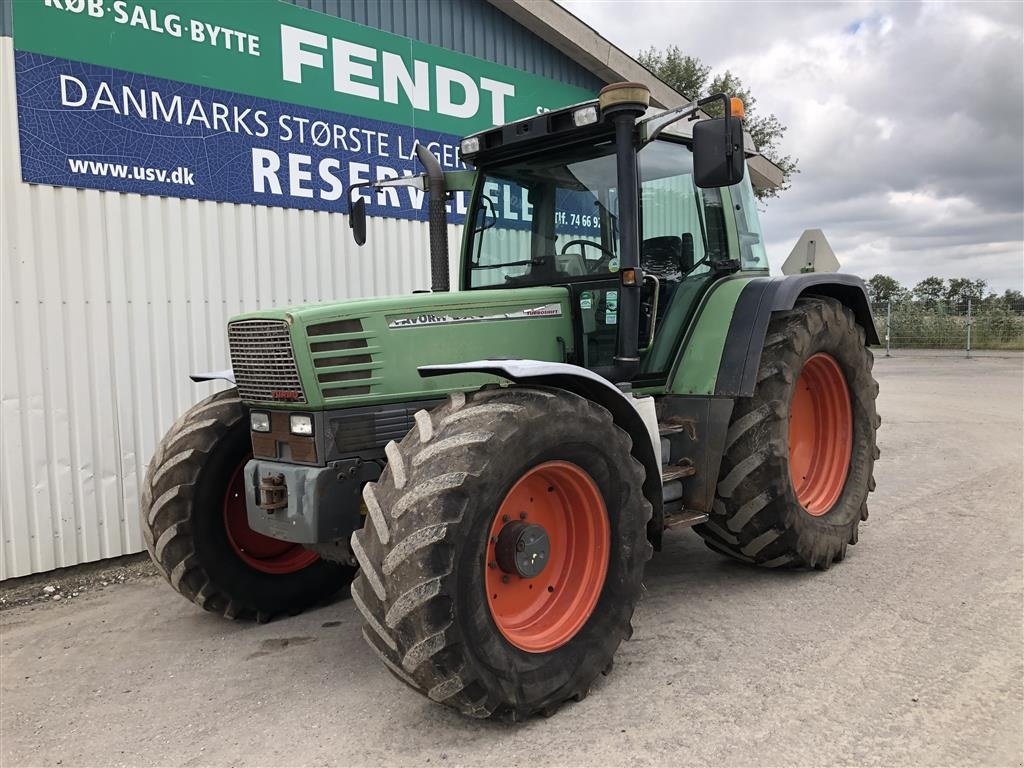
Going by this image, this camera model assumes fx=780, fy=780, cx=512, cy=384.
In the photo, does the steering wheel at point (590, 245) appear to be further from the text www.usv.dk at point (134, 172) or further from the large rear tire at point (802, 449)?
the text www.usv.dk at point (134, 172)

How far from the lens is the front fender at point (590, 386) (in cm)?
301

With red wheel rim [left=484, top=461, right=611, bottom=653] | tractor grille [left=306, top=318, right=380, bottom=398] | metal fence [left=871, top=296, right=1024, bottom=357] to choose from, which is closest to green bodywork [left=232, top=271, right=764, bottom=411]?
tractor grille [left=306, top=318, right=380, bottom=398]

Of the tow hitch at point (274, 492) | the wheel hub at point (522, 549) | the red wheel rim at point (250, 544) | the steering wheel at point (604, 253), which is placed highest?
the steering wheel at point (604, 253)

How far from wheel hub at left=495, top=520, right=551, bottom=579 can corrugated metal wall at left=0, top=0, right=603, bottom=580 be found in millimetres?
3564

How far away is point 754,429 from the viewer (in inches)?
164

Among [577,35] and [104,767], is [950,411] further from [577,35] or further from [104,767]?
[104,767]

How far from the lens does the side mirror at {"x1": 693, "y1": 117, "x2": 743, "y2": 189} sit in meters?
3.44

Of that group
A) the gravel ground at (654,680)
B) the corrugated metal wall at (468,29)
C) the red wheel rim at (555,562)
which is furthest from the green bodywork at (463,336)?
the corrugated metal wall at (468,29)

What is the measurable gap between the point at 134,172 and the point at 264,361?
9.06 feet

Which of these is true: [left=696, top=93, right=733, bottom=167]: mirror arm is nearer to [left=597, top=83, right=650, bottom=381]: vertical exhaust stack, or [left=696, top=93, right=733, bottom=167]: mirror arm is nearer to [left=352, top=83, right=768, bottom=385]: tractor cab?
[left=352, top=83, right=768, bottom=385]: tractor cab

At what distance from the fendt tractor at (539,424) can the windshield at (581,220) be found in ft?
0.04

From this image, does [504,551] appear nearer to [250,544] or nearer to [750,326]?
[250,544]

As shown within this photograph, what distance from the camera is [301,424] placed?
11.2 feet

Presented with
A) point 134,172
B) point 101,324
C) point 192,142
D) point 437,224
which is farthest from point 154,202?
point 437,224
